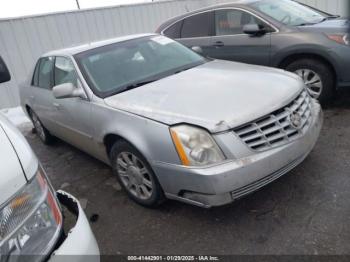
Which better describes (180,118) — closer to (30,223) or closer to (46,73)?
(30,223)

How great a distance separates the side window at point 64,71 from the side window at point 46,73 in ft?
0.65

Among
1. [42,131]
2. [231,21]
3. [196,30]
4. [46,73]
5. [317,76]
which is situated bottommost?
[42,131]

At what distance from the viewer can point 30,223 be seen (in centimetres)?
144

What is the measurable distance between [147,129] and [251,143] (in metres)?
0.83

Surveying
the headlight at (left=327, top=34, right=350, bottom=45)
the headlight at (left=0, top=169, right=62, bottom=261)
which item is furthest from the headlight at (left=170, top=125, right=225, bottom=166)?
the headlight at (left=327, top=34, right=350, bottom=45)

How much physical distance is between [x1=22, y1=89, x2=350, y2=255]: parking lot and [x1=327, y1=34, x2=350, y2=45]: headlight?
1.42 meters

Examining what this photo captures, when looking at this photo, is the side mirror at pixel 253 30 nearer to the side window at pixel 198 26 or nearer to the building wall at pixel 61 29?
the side window at pixel 198 26

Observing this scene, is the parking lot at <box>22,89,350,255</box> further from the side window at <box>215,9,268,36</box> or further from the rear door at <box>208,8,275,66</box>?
the side window at <box>215,9,268,36</box>

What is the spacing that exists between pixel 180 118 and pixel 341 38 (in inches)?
117

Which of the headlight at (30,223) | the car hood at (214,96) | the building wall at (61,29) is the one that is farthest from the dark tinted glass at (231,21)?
the headlight at (30,223)

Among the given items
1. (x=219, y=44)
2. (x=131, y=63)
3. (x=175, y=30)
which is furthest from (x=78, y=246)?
(x=175, y=30)

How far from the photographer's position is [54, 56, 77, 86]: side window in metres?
3.73

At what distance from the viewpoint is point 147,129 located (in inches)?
106

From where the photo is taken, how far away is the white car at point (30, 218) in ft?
4.49
